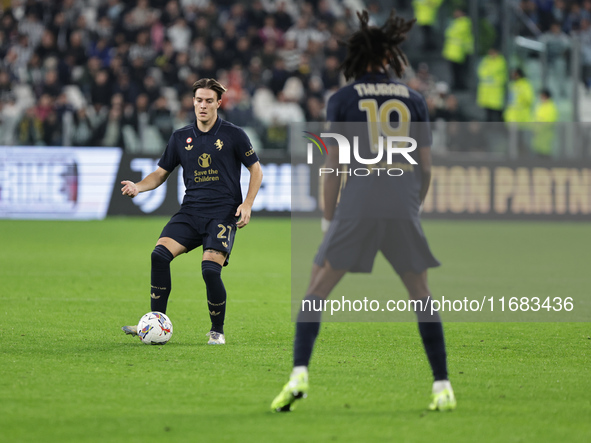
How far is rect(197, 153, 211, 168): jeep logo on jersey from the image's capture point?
7.12m

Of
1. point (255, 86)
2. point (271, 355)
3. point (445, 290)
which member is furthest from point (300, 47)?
→ point (271, 355)

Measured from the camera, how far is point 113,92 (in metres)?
21.7

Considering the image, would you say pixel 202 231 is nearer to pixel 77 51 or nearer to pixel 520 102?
pixel 520 102

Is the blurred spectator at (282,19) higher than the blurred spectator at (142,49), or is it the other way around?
the blurred spectator at (282,19)

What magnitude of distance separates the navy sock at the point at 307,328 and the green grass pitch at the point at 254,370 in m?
0.30

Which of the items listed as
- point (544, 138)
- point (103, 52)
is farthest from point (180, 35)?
point (544, 138)

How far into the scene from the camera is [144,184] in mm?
7086

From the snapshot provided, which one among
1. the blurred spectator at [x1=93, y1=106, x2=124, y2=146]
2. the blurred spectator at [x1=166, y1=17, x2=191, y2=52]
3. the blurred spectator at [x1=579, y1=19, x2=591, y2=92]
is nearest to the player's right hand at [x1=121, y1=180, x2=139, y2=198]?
the blurred spectator at [x1=93, y1=106, x2=124, y2=146]

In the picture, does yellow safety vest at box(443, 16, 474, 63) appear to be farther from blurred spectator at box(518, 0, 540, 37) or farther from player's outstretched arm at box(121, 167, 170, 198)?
player's outstretched arm at box(121, 167, 170, 198)

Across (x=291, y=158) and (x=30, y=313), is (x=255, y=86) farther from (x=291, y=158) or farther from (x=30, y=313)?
(x=30, y=313)

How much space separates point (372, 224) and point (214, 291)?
257 cm

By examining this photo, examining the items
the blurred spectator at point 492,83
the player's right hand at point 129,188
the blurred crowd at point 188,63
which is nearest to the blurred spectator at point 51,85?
the blurred crowd at point 188,63

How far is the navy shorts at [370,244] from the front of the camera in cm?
471

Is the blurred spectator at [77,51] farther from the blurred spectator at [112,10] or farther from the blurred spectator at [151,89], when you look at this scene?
the blurred spectator at [151,89]
